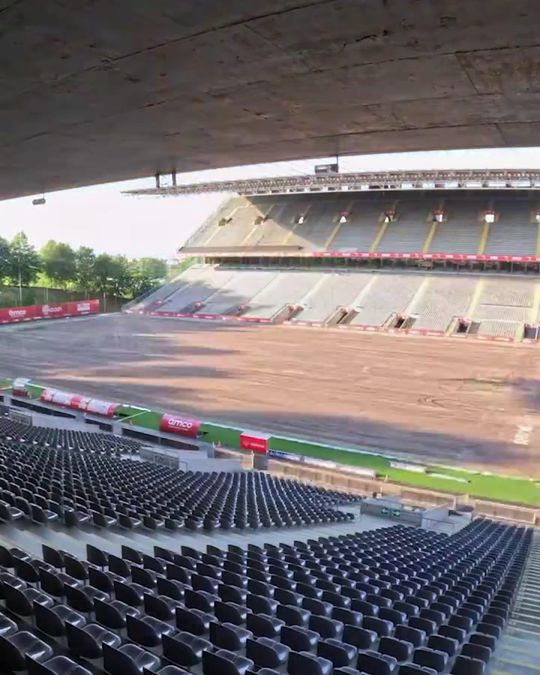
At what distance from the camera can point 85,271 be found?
76.4 meters

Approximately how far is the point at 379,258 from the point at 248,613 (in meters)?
55.3

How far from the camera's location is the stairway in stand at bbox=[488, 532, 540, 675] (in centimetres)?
504

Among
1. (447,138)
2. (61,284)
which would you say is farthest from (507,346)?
(61,284)

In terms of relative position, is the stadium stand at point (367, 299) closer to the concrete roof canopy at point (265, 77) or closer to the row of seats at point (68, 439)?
→ the row of seats at point (68, 439)

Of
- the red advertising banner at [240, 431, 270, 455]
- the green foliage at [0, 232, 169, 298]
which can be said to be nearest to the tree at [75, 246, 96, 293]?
the green foliage at [0, 232, 169, 298]

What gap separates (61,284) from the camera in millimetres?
78375

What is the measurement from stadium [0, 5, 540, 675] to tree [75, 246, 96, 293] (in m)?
49.2

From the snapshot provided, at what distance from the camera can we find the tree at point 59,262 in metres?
75.8

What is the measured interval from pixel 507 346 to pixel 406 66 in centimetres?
3723

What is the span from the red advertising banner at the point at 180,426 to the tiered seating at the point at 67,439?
1408mm

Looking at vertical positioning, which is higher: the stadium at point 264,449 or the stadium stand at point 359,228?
the stadium stand at point 359,228

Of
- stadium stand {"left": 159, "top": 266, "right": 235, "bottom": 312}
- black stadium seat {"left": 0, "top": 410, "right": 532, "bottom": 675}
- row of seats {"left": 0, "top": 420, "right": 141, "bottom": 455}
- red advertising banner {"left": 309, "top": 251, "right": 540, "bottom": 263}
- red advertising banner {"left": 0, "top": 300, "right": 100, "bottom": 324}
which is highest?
red advertising banner {"left": 309, "top": 251, "right": 540, "bottom": 263}

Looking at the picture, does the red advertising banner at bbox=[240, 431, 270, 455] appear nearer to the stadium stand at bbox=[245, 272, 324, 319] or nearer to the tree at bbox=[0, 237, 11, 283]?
the stadium stand at bbox=[245, 272, 324, 319]

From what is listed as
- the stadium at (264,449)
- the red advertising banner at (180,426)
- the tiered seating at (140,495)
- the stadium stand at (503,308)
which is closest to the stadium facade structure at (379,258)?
the stadium stand at (503,308)
